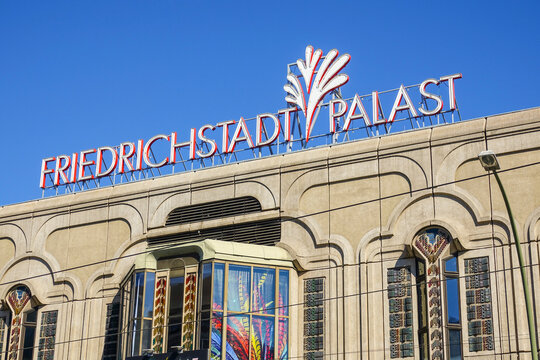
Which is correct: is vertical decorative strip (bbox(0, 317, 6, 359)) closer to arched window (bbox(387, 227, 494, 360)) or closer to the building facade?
the building facade

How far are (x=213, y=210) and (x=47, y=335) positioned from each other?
1000 centimetres

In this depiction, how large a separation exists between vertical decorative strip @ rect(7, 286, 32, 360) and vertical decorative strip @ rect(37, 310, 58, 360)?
111 centimetres

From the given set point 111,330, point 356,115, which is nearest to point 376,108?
point 356,115

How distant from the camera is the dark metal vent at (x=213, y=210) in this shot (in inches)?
1704

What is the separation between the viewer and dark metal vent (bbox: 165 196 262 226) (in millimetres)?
43281

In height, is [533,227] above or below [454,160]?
below

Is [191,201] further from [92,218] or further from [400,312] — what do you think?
[400,312]

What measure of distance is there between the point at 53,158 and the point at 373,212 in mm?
19693

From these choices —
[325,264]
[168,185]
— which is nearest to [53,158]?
[168,185]

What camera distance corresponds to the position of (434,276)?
37812 mm

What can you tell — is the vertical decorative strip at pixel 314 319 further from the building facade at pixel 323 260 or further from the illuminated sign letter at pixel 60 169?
the illuminated sign letter at pixel 60 169

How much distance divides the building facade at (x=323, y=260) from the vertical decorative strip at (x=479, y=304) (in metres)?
0.05

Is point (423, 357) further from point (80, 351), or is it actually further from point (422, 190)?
point (80, 351)

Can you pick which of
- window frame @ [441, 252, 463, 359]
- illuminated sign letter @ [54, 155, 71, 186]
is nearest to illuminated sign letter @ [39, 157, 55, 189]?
illuminated sign letter @ [54, 155, 71, 186]
